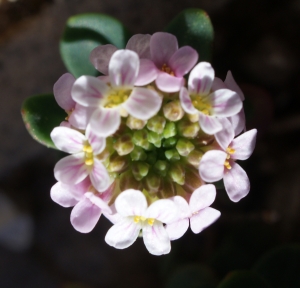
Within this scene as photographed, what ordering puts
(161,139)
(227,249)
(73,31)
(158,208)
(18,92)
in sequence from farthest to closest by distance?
(18,92) → (227,249) → (73,31) → (161,139) → (158,208)

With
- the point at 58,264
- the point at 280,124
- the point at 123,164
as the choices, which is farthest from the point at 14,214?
the point at 280,124

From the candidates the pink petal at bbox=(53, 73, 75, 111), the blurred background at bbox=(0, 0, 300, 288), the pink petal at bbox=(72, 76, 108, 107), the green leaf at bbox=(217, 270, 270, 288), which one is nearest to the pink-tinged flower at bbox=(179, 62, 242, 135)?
the pink petal at bbox=(72, 76, 108, 107)

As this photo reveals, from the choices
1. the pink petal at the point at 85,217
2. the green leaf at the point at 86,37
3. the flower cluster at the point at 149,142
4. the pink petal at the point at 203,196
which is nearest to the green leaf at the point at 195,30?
the green leaf at the point at 86,37

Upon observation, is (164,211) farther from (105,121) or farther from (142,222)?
(105,121)

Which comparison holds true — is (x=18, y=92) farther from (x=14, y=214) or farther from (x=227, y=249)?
(x=227, y=249)

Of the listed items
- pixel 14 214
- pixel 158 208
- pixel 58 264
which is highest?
pixel 158 208

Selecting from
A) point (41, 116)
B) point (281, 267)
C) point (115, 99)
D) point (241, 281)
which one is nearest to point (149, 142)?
point (115, 99)

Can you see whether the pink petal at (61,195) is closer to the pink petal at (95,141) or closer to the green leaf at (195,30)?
the pink petal at (95,141)

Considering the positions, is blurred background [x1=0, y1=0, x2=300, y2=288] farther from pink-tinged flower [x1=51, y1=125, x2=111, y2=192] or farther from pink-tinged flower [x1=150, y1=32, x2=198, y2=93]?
pink-tinged flower [x1=51, y1=125, x2=111, y2=192]

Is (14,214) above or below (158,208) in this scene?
below
